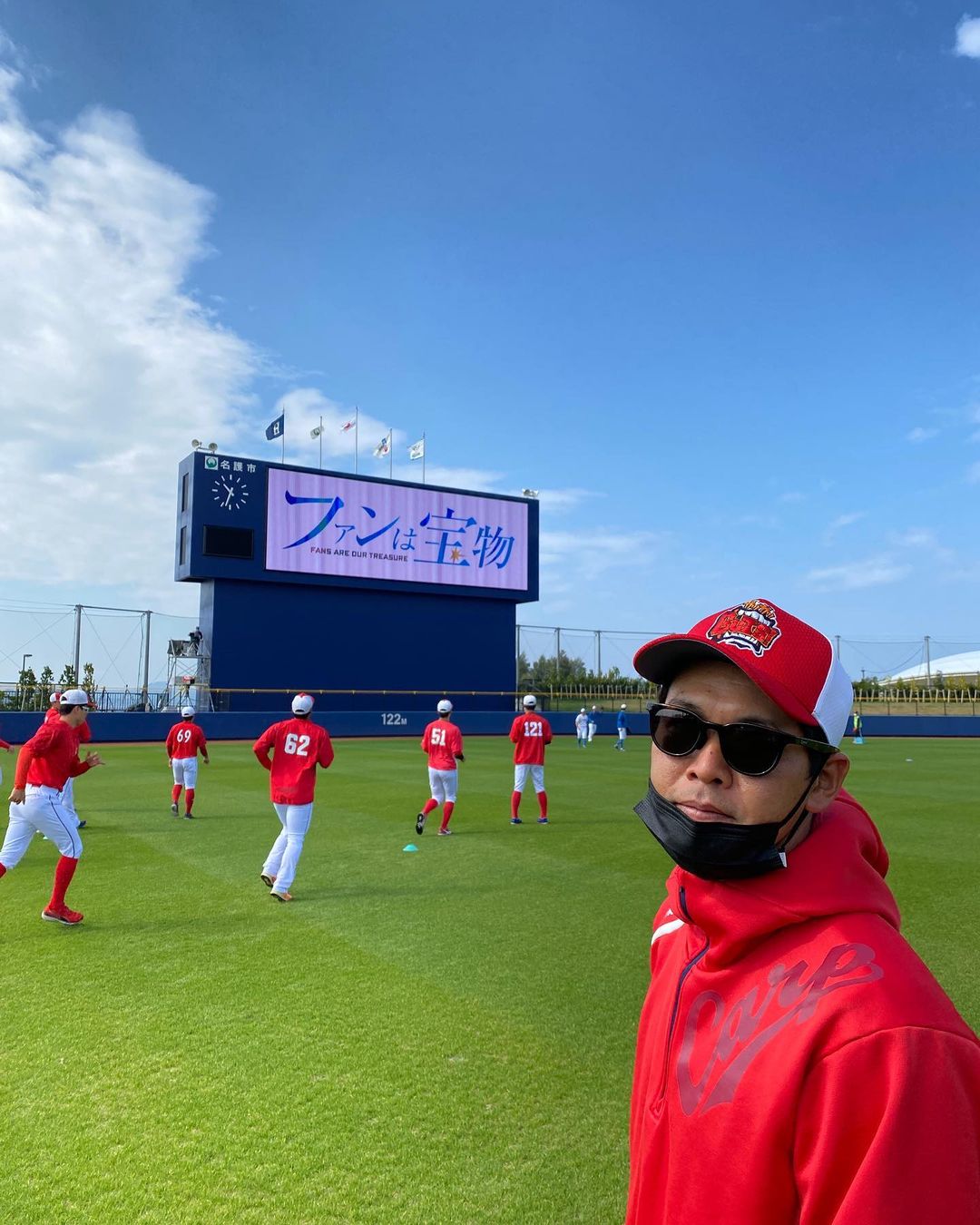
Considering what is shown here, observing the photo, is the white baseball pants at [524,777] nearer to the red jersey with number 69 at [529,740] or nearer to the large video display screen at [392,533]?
the red jersey with number 69 at [529,740]

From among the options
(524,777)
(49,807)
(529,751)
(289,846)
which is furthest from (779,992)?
(524,777)

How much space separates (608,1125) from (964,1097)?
11.9ft

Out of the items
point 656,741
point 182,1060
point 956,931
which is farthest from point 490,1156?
point 956,931

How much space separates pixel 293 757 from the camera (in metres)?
8.98

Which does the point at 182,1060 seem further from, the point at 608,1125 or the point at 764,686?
the point at 764,686

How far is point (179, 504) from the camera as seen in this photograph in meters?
41.9

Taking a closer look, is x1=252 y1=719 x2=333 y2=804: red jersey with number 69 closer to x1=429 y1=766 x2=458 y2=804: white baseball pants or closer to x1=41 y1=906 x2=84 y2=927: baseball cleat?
x1=41 y1=906 x2=84 y2=927: baseball cleat

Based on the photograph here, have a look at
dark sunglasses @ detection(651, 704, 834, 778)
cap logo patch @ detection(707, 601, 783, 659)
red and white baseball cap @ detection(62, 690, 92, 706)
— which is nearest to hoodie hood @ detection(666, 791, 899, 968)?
dark sunglasses @ detection(651, 704, 834, 778)


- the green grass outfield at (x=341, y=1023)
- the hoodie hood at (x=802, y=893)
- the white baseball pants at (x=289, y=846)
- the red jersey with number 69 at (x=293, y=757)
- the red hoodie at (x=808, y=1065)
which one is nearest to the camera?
the red hoodie at (x=808, y=1065)

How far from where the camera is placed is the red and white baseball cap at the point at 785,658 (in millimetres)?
1543

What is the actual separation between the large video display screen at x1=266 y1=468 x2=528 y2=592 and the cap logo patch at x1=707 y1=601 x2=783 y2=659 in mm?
41655

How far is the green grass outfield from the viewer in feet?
12.2

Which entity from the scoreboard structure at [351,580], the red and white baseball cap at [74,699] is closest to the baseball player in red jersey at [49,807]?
the red and white baseball cap at [74,699]

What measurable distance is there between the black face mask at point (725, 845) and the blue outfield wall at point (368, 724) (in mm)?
30432
